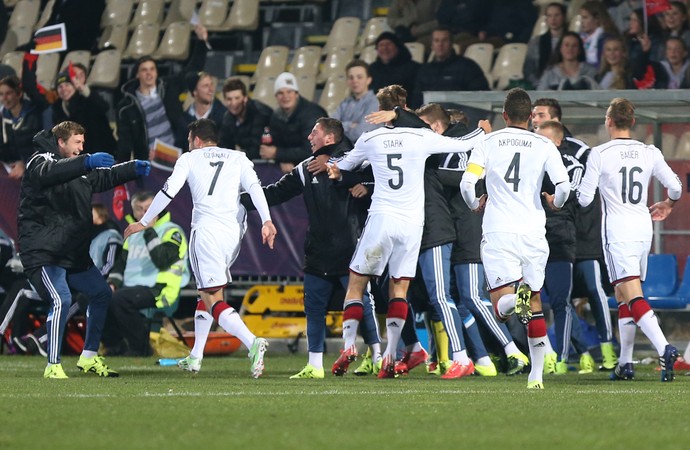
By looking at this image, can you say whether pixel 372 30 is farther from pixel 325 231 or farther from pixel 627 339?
pixel 627 339

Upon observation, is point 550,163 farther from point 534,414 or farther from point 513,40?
point 513,40

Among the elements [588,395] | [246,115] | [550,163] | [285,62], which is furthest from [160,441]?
[285,62]

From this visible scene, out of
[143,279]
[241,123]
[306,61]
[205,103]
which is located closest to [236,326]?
[143,279]

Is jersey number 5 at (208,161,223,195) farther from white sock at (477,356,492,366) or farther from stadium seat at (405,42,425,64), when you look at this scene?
stadium seat at (405,42,425,64)

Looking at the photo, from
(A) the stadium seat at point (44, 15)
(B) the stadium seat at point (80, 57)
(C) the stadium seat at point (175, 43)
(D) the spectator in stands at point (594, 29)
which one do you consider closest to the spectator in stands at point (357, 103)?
(D) the spectator in stands at point (594, 29)

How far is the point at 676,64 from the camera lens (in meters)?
17.5

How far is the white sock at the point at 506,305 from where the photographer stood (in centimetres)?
Answer: 1107

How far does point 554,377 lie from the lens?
13.0 meters

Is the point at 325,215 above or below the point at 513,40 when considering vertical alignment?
below

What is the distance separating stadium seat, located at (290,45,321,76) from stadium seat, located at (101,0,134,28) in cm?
425

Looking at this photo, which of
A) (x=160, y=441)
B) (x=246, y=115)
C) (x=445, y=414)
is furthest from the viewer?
(x=246, y=115)

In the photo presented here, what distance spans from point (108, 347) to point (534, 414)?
8.96 m

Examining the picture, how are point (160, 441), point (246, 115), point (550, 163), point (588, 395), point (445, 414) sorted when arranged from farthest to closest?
point (246, 115), point (550, 163), point (588, 395), point (445, 414), point (160, 441)

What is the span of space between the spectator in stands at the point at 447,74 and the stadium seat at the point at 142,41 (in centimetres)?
769
